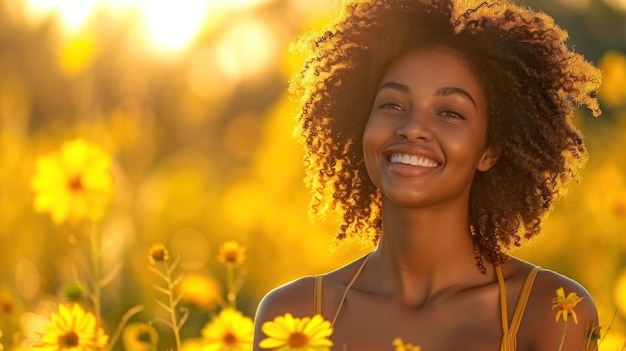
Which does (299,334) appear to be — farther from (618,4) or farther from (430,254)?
(618,4)

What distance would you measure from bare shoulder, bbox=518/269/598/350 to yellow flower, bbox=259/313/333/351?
32.1 inches

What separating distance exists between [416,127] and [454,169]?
0.14 m

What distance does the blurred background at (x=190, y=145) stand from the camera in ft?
19.6

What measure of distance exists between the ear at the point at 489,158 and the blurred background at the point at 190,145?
1279 mm

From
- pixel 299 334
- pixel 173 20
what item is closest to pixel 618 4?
pixel 173 20

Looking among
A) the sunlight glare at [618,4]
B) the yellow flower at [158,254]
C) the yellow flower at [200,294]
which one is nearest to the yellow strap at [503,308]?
the yellow flower at [158,254]

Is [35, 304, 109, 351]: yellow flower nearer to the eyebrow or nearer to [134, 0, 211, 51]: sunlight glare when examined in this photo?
the eyebrow

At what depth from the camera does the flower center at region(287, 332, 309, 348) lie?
9.10 feet

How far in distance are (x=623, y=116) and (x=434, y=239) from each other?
3.76 metres

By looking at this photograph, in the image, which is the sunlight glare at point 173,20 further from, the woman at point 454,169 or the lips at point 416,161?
the lips at point 416,161

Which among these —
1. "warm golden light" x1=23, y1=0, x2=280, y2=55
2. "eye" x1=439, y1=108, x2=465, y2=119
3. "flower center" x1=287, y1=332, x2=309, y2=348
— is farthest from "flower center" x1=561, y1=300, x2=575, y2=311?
"warm golden light" x1=23, y1=0, x2=280, y2=55

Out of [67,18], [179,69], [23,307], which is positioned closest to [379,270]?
[23,307]

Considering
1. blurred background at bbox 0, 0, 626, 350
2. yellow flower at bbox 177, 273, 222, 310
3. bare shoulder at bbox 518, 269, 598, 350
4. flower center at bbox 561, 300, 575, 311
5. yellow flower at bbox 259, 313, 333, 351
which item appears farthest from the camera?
blurred background at bbox 0, 0, 626, 350

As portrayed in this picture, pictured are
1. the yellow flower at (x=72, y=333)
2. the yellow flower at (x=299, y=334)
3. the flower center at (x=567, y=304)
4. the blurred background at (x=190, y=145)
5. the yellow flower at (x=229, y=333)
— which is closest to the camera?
the yellow flower at (x=299, y=334)
